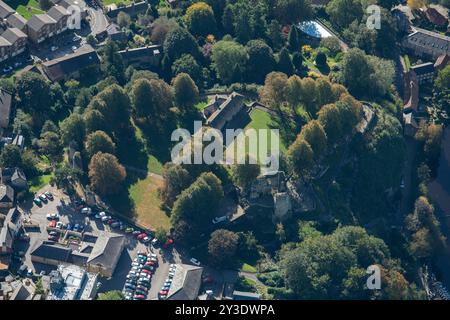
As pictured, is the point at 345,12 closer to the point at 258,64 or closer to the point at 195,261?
the point at 258,64

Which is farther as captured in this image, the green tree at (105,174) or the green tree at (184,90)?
the green tree at (184,90)

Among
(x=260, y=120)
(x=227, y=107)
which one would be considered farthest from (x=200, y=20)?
(x=260, y=120)

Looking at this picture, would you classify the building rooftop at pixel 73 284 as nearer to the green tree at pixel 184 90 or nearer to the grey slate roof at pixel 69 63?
the green tree at pixel 184 90

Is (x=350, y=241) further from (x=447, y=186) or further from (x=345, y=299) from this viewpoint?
(x=447, y=186)

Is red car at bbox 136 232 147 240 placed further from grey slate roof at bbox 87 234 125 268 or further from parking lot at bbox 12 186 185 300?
grey slate roof at bbox 87 234 125 268

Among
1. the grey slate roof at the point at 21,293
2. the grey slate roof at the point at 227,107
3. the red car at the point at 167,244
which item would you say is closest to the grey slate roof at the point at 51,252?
the grey slate roof at the point at 21,293

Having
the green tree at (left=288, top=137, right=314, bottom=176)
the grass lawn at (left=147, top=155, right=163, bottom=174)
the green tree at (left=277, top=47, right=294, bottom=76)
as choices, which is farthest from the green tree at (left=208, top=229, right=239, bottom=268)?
the green tree at (left=277, top=47, right=294, bottom=76)

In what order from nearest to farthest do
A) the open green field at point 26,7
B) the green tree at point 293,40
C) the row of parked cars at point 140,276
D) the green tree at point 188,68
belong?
the row of parked cars at point 140,276 → the green tree at point 188,68 → the green tree at point 293,40 → the open green field at point 26,7
